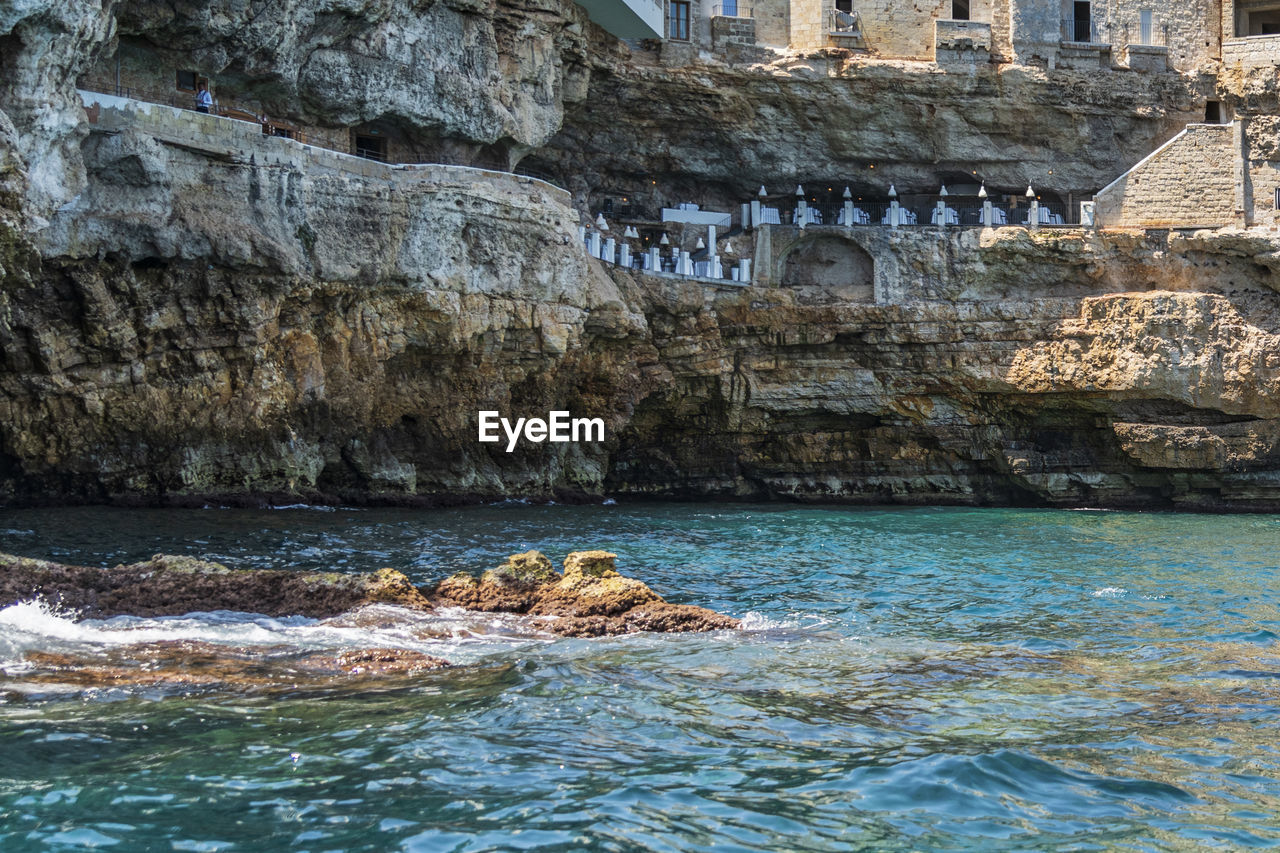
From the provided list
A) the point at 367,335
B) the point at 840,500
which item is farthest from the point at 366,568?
the point at 840,500

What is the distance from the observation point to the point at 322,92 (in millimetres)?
25234

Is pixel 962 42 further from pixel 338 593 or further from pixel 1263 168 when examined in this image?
pixel 338 593

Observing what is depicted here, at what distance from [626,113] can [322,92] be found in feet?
33.5

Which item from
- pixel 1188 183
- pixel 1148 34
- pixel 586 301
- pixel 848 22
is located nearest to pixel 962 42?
pixel 848 22

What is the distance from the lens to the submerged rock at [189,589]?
11.6 metres

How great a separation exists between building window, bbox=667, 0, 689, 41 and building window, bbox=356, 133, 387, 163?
9535 millimetres

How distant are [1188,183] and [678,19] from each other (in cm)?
1434

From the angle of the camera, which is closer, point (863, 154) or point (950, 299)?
point (950, 299)

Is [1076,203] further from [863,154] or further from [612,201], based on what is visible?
[612,201]

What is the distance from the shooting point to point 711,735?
7949 mm

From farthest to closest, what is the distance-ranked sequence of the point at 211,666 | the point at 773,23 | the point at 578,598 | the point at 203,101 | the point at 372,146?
1. the point at 773,23
2. the point at 372,146
3. the point at 203,101
4. the point at 578,598
5. the point at 211,666

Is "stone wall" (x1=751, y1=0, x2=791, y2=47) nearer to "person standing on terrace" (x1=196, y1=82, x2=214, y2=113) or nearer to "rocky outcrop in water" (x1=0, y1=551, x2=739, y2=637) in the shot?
"person standing on terrace" (x1=196, y1=82, x2=214, y2=113)

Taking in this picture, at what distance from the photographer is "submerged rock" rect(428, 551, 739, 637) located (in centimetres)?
1160

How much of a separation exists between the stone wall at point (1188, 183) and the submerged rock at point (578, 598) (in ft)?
79.8
